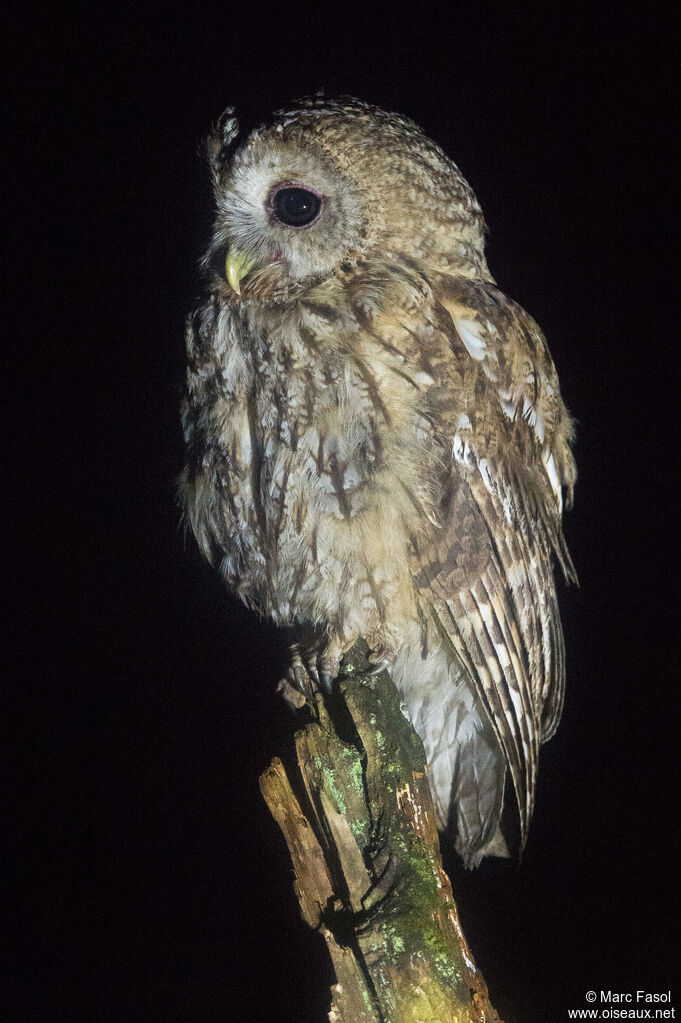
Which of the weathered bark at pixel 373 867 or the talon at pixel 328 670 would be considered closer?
the weathered bark at pixel 373 867

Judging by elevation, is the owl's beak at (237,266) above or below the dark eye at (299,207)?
below

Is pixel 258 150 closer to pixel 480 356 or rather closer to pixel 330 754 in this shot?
pixel 480 356

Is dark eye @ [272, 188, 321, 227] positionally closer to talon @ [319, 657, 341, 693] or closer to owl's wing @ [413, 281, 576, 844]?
owl's wing @ [413, 281, 576, 844]

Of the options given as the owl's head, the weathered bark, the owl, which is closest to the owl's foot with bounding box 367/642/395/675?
the owl

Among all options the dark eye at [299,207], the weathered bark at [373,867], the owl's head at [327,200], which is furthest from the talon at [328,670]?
the dark eye at [299,207]

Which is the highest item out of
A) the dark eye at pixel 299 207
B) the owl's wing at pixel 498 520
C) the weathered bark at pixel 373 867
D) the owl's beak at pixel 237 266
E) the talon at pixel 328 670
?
the dark eye at pixel 299 207

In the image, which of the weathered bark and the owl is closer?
the weathered bark

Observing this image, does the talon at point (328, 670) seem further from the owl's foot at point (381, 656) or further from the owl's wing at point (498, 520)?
the owl's wing at point (498, 520)
